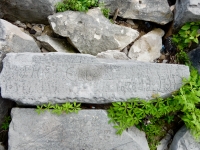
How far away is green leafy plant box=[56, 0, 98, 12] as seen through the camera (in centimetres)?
306

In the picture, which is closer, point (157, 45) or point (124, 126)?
point (124, 126)

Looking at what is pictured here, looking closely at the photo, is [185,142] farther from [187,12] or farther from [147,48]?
[187,12]

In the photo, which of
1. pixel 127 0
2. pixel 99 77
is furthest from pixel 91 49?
pixel 127 0

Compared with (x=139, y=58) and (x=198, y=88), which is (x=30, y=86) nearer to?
(x=139, y=58)

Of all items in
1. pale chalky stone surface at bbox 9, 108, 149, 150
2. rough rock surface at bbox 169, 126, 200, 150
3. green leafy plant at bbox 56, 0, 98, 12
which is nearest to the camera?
pale chalky stone surface at bbox 9, 108, 149, 150

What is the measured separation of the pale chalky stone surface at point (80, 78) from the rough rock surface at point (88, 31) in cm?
33

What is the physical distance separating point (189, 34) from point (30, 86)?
69.6 inches

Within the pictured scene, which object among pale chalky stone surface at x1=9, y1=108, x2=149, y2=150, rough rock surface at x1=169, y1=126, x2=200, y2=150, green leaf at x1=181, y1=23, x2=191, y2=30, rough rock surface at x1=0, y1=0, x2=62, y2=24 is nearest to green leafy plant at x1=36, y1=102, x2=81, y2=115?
pale chalky stone surface at x1=9, y1=108, x2=149, y2=150

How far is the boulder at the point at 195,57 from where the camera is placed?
9.78ft

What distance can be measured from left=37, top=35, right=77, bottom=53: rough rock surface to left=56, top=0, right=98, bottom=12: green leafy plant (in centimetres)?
33

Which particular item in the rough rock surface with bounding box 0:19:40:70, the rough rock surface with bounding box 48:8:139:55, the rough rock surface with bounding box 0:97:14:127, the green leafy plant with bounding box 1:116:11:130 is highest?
the rough rock surface with bounding box 48:8:139:55

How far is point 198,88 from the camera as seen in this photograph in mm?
2635

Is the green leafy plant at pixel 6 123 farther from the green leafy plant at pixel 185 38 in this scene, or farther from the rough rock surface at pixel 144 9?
the green leafy plant at pixel 185 38

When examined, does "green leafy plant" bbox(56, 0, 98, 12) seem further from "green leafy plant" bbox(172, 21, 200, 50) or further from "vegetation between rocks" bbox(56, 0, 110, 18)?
"green leafy plant" bbox(172, 21, 200, 50)
